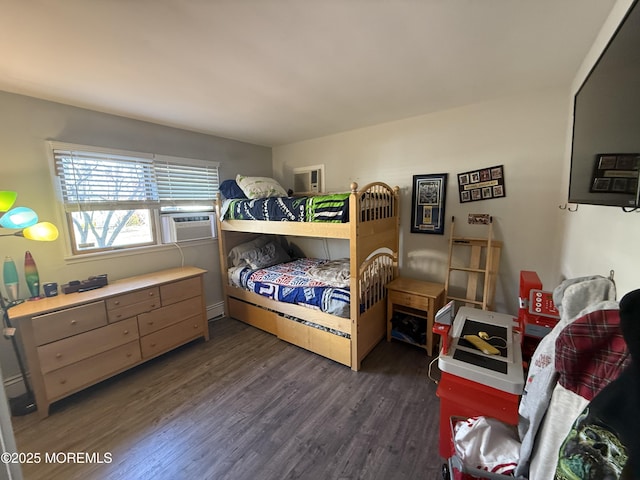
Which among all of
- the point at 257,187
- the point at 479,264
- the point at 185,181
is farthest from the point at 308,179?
the point at 479,264

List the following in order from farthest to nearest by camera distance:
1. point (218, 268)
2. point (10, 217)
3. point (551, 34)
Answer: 1. point (218, 268)
2. point (10, 217)
3. point (551, 34)

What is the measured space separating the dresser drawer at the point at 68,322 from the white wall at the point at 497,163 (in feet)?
9.71

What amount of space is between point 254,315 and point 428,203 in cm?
238

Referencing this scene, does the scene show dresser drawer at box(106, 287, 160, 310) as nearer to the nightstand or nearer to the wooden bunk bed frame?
the wooden bunk bed frame

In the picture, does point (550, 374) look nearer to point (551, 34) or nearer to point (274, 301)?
point (551, 34)

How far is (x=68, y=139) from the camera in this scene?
2.27m

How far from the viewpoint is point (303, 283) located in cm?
263

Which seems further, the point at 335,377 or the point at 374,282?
the point at 374,282

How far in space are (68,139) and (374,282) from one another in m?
3.07

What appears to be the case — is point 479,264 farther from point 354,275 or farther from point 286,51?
point 286,51

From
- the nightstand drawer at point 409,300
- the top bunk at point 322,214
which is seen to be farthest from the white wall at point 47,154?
the nightstand drawer at point 409,300

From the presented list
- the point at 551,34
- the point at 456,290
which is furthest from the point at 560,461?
the point at 456,290

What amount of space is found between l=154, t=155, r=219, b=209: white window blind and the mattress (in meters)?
0.35

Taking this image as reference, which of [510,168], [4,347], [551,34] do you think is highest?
[551,34]
